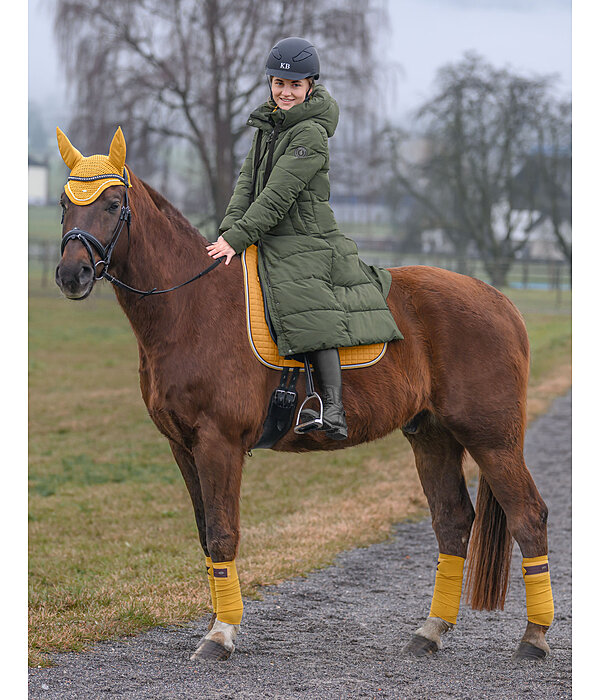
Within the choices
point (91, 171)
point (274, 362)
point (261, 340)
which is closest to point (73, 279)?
point (91, 171)

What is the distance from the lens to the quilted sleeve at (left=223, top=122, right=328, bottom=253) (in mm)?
4266

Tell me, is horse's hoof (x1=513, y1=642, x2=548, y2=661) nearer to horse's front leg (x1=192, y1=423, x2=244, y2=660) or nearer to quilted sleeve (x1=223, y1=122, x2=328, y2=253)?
horse's front leg (x1=192, y1=423, x2=244, y2=660)

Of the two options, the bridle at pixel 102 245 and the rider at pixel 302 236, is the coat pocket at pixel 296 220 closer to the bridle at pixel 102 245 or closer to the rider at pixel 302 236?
the rider at pixel 302 236

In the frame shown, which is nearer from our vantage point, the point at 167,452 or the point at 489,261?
the point at 167,452

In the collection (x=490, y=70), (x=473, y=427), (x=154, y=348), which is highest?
(x=490, y=70)

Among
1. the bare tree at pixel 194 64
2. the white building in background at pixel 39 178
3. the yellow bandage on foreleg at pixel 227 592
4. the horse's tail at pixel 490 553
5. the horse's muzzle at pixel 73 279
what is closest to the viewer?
the horse's muzzle at pixel 73 279

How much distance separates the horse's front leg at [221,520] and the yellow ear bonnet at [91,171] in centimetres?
125

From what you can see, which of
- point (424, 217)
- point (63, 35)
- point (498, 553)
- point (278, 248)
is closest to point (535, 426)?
point (498, 553)

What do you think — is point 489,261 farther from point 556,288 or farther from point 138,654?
point 138,654

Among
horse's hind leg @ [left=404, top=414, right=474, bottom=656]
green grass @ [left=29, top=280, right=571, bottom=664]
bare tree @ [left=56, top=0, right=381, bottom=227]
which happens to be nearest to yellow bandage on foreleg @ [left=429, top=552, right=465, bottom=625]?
horse's hind leg @ [left=404, top=414, right=474, bottom=656]

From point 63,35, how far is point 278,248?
14.5 m

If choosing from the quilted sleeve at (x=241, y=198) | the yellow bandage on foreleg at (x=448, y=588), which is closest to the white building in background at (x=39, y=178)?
the quilted sleeve at (x=241, y=198)

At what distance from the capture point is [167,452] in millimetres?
11164

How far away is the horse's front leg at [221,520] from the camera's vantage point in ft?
13.8
